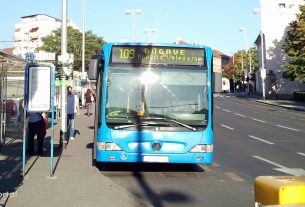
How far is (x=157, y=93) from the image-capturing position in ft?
34.4

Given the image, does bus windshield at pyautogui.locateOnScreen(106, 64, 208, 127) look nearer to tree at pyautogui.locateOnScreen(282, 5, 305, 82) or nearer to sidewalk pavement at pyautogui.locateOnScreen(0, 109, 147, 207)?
sidewalk pavement at pyautogui.locateOnScreen(0, 109, 147, 207)

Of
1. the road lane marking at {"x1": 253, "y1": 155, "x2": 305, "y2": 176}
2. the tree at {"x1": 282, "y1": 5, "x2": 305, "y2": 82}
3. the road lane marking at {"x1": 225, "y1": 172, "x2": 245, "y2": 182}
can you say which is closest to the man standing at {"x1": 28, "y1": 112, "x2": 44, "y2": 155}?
the road lane marking at {"x1": 225, "y1": 172, "x2": 245, "y2": 182}

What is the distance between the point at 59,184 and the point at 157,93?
9.93 ft

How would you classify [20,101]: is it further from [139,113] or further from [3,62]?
[139,113]

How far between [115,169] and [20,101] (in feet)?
23.0

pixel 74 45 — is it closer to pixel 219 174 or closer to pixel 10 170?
pixel 10 170

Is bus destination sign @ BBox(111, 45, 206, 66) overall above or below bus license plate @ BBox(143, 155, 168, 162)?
above

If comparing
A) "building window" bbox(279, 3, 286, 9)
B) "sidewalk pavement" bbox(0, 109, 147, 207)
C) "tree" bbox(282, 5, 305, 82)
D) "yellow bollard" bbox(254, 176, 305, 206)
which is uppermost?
"building window" bbox(279, 3, 286, 9)

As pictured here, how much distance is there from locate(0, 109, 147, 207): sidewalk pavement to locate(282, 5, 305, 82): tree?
1400 inches

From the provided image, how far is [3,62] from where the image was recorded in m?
13.0

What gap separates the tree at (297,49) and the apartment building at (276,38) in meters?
13.1

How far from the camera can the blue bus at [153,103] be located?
10180 millimetres

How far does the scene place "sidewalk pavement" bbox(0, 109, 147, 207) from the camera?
7.32 meters

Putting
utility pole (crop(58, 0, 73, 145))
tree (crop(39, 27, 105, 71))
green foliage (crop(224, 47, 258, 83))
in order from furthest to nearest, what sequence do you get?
green foliage (crop(224, 47, 258, 83)) → tree (crop(39, 27, 105, 71)) → utility pole (crop(58, 0, 73, 145))
